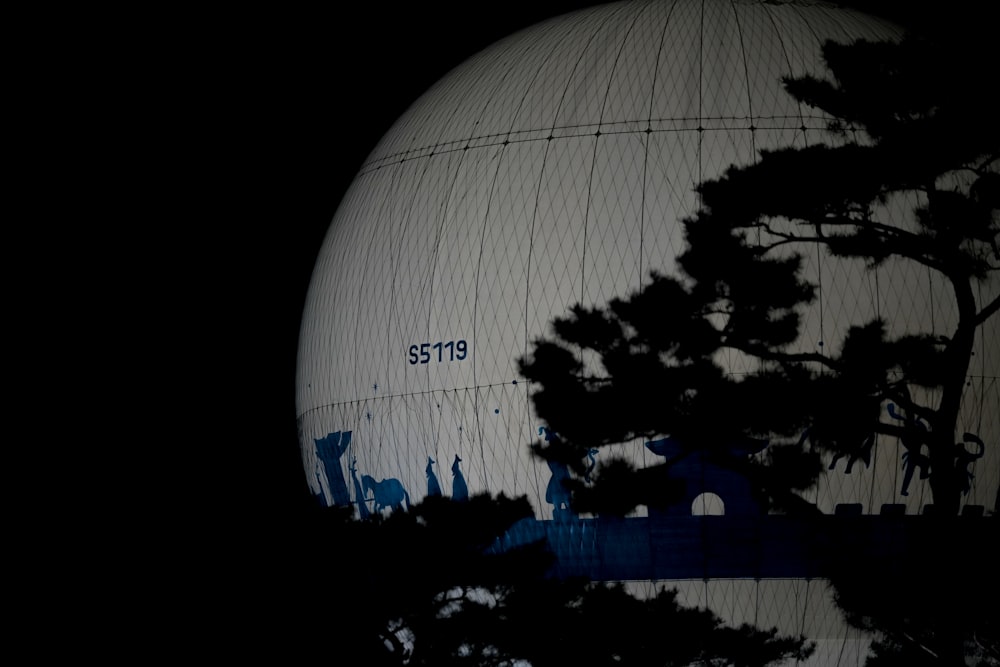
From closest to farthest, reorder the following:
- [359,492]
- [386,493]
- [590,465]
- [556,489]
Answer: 1. [590,465]
2. [556,489]
3. [386,493]
4. [359,492]

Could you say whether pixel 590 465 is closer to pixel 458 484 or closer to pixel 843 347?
pixel 458 484

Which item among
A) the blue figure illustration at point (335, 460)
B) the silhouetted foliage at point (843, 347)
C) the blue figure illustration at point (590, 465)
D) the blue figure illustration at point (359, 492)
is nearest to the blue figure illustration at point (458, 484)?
the blue figure illustration at point (359, 492)

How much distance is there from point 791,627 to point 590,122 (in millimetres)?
5116

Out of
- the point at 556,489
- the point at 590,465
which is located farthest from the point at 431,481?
the point at 590,465

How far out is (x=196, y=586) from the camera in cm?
1184

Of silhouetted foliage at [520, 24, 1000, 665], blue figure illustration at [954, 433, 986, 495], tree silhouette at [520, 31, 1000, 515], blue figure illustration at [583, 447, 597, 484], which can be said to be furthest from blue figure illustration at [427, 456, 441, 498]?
blue figure illustration at [954, 433, 986, 495]

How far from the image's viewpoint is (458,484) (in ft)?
45.8

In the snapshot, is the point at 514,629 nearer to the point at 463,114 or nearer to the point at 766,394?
the point at 766,394

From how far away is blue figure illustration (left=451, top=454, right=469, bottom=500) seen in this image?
13891 mm

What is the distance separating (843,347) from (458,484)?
407cm

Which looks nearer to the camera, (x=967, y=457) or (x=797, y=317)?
(x=797, y=317)

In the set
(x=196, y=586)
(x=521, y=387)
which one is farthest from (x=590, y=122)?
(x=196, y=586)

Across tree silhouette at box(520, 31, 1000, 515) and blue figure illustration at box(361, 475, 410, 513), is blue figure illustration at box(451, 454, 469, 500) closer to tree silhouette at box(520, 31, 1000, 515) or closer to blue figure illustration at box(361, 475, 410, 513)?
blue figure illustration at box(361, 475, 410, 513)

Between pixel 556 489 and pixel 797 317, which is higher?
pixel 797 317
